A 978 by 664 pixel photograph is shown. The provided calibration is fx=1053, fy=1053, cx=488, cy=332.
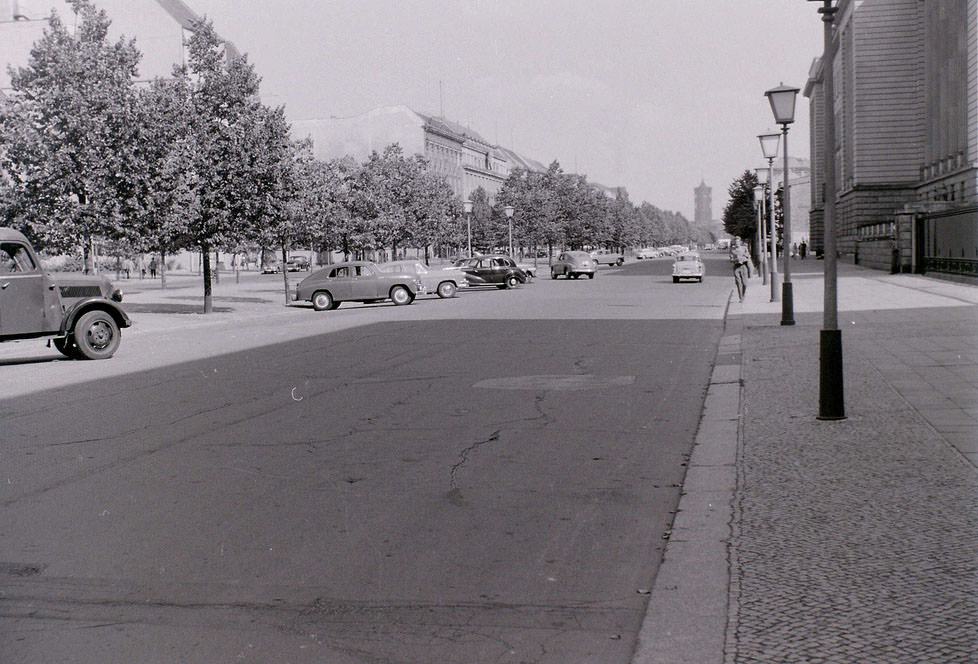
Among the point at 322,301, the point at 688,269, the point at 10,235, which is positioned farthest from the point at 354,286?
the point at 688,269

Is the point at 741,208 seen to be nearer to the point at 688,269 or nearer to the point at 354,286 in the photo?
the point at 688,269

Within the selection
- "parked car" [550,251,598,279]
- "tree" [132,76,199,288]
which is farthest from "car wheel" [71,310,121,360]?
"parked car" [550,251,598,279]

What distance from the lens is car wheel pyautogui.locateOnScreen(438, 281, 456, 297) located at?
3797 cm

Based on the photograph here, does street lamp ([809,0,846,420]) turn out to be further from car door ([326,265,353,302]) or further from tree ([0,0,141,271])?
car door ([326,265,353,302])

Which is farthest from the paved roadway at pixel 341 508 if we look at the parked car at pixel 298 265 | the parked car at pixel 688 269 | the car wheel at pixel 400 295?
the parked car at pixel 298 265

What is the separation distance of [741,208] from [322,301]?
60498 mm

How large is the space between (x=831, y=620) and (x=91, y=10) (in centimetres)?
3089

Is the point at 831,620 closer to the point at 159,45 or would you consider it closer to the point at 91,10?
the point at 91,10

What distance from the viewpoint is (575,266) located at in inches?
2208

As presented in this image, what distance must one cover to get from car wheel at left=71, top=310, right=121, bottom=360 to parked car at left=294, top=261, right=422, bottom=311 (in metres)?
15.1

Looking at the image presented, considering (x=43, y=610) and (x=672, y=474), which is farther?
(x=672, y=474)

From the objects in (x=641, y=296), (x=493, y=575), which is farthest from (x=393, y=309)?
(x=493, y=575)

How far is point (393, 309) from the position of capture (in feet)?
101

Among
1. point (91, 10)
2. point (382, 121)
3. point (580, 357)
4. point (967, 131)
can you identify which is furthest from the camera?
point (382, 121)
